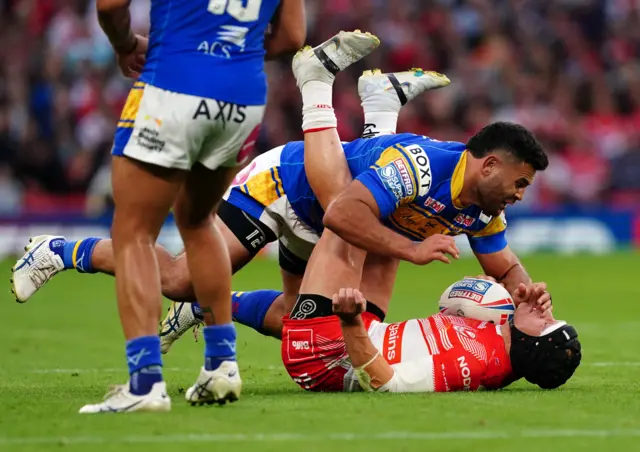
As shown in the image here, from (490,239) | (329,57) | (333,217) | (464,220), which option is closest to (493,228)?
(490,239)

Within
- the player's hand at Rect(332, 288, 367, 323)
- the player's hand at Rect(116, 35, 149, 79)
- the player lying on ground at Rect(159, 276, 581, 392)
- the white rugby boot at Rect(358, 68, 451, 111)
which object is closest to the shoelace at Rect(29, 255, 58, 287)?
the player lying on ground at Rect(159, 276, 581, 392)

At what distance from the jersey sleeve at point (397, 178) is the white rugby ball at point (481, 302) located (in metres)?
0.57

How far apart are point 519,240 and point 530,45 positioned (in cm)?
388

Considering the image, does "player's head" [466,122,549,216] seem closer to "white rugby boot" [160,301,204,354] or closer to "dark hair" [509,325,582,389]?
"dark hair" [509,325,582,389]

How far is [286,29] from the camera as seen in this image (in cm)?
530

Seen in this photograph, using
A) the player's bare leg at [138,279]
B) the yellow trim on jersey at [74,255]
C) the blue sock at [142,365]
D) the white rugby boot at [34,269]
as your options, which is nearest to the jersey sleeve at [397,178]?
→ the player's bare leg at [138,279]

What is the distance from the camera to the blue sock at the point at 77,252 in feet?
21.8

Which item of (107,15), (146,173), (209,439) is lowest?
(209,439)

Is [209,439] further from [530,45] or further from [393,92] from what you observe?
[530,45]

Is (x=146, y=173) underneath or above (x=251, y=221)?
above

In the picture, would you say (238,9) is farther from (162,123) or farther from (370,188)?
(370,188)

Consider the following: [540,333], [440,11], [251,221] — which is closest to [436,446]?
[540,333]

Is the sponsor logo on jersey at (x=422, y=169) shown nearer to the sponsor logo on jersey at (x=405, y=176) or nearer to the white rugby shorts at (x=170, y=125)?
the sponsor logo on jersey at (x=405, y=176)

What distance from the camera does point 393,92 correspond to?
7.57m
